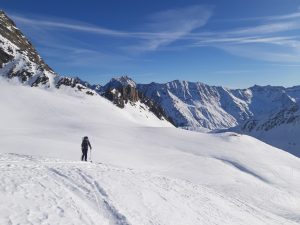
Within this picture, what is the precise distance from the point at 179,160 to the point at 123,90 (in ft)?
312

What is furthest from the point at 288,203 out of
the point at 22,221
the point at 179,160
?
the point at 22,221

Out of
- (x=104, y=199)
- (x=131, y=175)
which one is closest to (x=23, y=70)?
(x=131, y=175)

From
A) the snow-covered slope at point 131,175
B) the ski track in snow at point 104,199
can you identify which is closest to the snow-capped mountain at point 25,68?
the snow-covered slope at point 131,175

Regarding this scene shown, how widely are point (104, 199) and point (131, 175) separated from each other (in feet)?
22.8

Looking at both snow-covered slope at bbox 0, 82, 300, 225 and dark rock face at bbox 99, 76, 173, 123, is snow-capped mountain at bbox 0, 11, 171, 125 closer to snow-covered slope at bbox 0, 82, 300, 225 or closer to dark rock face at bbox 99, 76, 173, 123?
dark rock face at bbox 99, 76, 173, 123

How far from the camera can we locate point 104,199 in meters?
20.0

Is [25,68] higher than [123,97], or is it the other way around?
[25,68]

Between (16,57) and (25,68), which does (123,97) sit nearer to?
(16,57)

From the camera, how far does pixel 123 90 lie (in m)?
140

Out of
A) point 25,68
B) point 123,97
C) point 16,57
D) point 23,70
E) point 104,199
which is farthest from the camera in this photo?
point 123,97

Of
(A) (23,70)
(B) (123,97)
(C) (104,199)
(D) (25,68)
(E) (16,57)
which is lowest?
(C) (104,199)

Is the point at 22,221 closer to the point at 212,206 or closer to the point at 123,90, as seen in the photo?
the point at 212,206

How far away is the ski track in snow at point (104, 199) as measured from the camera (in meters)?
17.1

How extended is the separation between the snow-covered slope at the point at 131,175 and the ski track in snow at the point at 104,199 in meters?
0.05
